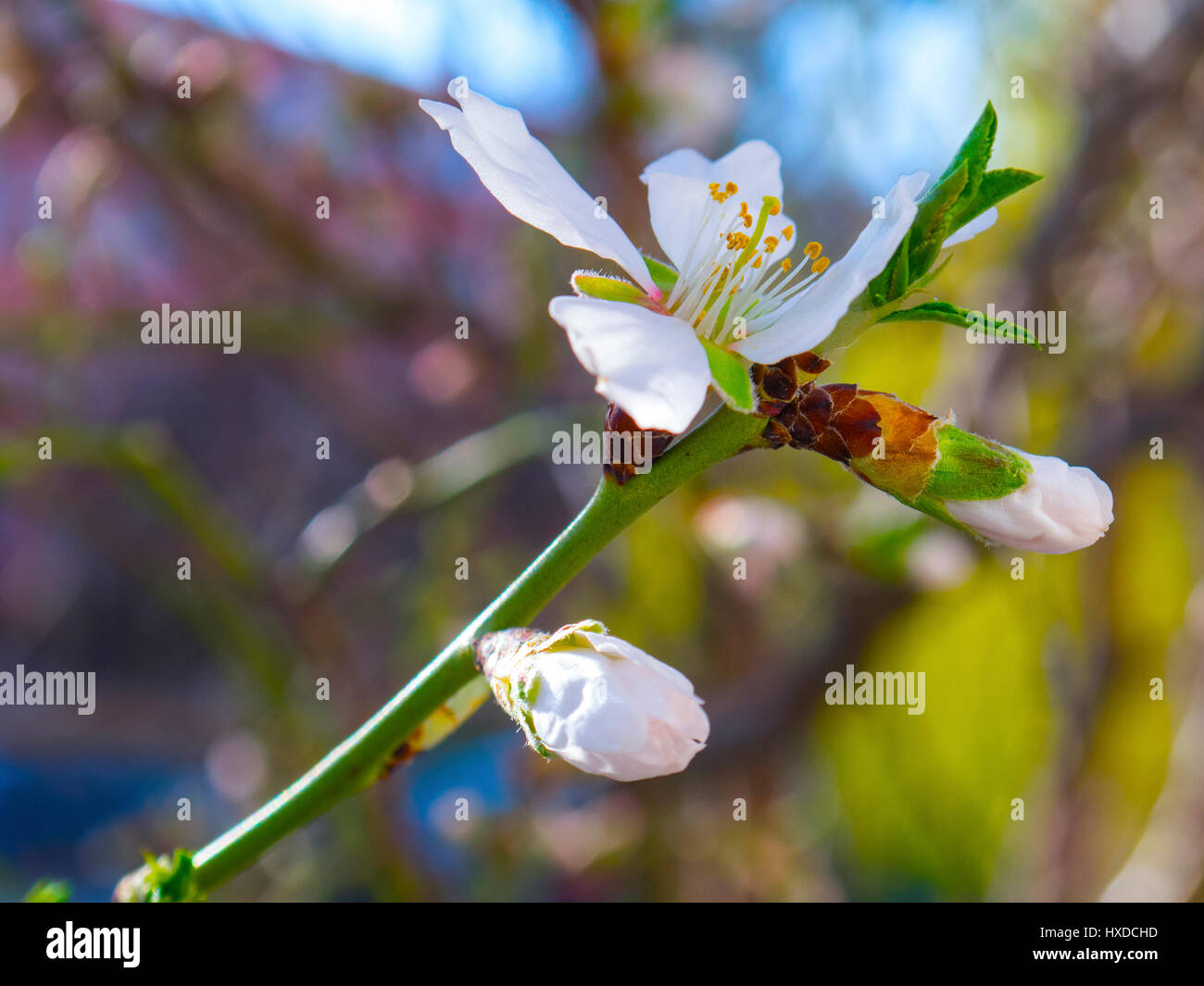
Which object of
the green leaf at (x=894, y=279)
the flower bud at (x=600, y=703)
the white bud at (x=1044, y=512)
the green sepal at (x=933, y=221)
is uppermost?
the green sepal at (x=933, y=221)

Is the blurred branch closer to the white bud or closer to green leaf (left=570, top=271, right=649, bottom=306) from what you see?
green leaf (left=570, top=271, right=649, bottom=306)

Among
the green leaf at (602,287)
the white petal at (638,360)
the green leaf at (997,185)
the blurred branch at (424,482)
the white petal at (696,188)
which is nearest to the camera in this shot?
the white petal at (638,360)

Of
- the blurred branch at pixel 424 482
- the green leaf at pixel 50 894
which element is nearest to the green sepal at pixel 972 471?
the green leaf at pixel 50 894

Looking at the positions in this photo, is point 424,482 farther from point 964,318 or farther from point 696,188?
point 964,318

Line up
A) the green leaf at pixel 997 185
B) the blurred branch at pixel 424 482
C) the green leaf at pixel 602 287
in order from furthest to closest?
the blurred branch at pixel 424 482 → the green leaf at pixel 602 287 → the green leaf at pixel 997 185

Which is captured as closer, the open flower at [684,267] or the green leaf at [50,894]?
the open flower at [684,267]

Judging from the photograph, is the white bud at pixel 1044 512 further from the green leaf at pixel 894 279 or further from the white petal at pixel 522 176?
the white petal at pixel 522 176

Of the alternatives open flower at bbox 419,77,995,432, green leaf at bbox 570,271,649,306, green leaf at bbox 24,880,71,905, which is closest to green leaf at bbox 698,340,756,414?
open flower at bbox 419,77,995,432

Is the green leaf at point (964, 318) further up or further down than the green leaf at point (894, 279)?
further down
